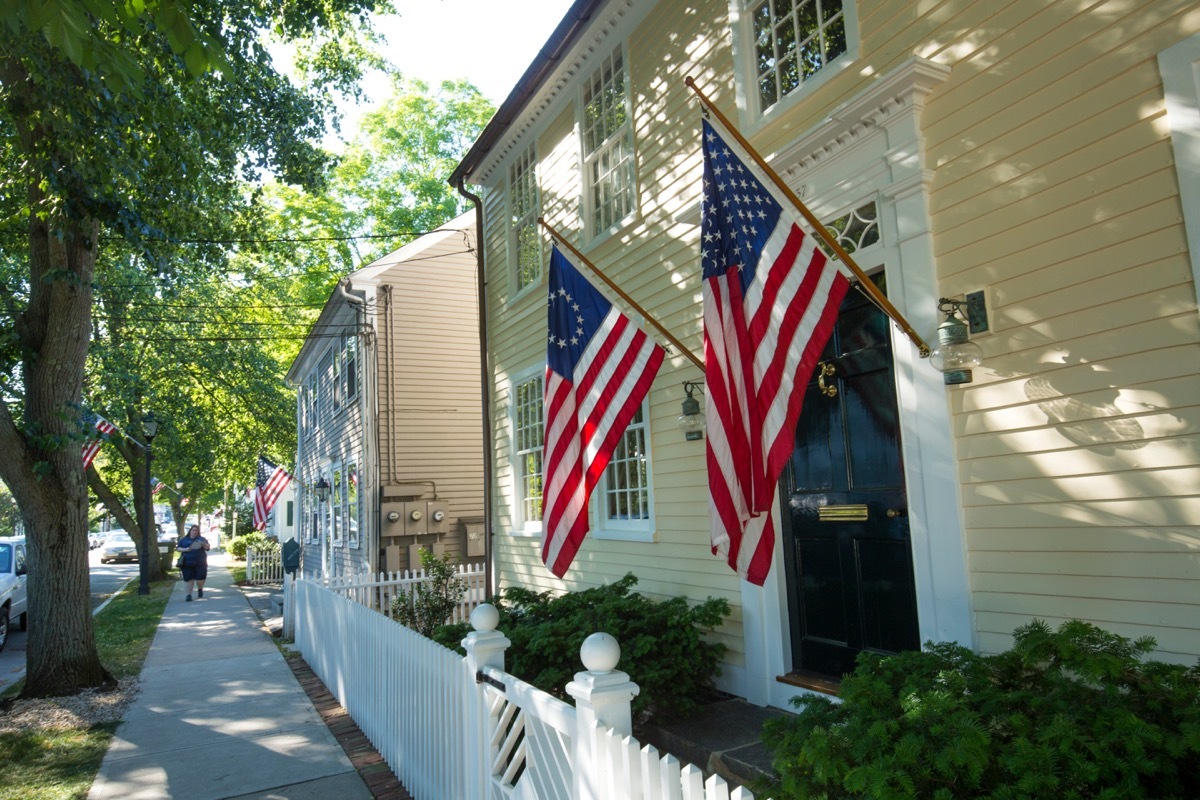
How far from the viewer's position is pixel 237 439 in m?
25.7

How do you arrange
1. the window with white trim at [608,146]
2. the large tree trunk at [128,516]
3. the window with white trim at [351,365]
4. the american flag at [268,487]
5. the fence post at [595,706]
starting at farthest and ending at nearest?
the large tree trunk at [128,516], the american flag at [268,487], the window with white trim at [351,365], the window with white trim at [608,146], the fence post at [595,706]

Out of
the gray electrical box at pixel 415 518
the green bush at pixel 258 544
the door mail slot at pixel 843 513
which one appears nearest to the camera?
the door mail slot at pixel 843 513

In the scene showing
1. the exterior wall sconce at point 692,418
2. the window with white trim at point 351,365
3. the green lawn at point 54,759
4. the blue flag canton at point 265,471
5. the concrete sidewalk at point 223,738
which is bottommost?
the concrete sidewalk at point 223,738

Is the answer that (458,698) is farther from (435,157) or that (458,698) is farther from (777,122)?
(435,157)

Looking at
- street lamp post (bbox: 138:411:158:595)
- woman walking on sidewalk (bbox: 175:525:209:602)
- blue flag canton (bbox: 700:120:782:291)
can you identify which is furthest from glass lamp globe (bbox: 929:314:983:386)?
woman walking on sidewalk (bbox: 175:525:209:602)

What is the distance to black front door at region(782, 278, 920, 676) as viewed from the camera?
4789 millimetres

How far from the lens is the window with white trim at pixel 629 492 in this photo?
7262 mm

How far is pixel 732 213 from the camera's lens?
13.8 ft

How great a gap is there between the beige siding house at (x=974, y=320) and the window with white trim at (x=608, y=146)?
59 cm

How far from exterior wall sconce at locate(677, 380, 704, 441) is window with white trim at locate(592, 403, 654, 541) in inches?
30.9

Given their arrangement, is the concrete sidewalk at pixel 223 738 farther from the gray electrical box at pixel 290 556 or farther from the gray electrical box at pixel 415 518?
the gray electrical box at pixel 290 556

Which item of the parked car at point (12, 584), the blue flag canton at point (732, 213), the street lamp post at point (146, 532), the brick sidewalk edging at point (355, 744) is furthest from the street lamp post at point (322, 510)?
the blue flag canton at point (732, 213)

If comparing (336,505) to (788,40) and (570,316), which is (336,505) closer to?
(570,316)

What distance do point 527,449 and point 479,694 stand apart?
561 centimetres
